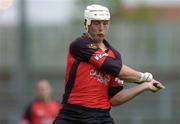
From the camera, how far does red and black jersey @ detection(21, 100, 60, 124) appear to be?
14312 mm

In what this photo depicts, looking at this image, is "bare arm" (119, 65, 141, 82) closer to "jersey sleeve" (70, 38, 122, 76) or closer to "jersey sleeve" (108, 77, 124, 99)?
"jersey sleeve" (70, 38, 122, 76)

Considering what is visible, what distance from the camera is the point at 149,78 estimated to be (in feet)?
Answer: 26.2

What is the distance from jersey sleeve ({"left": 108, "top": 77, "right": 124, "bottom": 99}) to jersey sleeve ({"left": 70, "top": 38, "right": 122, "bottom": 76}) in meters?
0.22

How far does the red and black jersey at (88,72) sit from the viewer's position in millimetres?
8008

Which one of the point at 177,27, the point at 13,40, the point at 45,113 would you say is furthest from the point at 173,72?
the point at 45,113

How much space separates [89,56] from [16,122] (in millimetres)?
12128

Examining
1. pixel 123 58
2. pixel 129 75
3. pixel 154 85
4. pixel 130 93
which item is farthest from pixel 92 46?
pixel 123 58

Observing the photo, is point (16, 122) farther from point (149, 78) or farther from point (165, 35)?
point (149, 78)

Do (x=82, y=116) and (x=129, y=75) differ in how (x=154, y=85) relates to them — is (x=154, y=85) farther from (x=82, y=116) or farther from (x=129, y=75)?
(x=82, y=116)

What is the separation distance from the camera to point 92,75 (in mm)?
8031

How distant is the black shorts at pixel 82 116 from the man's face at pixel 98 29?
2.15 ft

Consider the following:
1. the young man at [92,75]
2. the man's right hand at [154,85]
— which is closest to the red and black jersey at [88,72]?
the young man at [92,75]

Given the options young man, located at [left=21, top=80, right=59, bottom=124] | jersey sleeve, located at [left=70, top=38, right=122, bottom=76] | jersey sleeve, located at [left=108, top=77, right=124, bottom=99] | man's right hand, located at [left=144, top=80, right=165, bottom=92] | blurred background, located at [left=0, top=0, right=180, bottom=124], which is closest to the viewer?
man's right hand, located at [left=144, top=80, right=165, bottom=92]

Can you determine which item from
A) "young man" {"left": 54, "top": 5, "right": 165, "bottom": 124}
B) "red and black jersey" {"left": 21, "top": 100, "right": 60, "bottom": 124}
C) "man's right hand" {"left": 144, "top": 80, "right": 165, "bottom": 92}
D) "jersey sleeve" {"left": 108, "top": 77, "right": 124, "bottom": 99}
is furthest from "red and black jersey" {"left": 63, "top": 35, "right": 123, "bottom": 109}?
"red and black jersey" {"left": 21, "top": 100, "right": 60, "bottom": 124}
